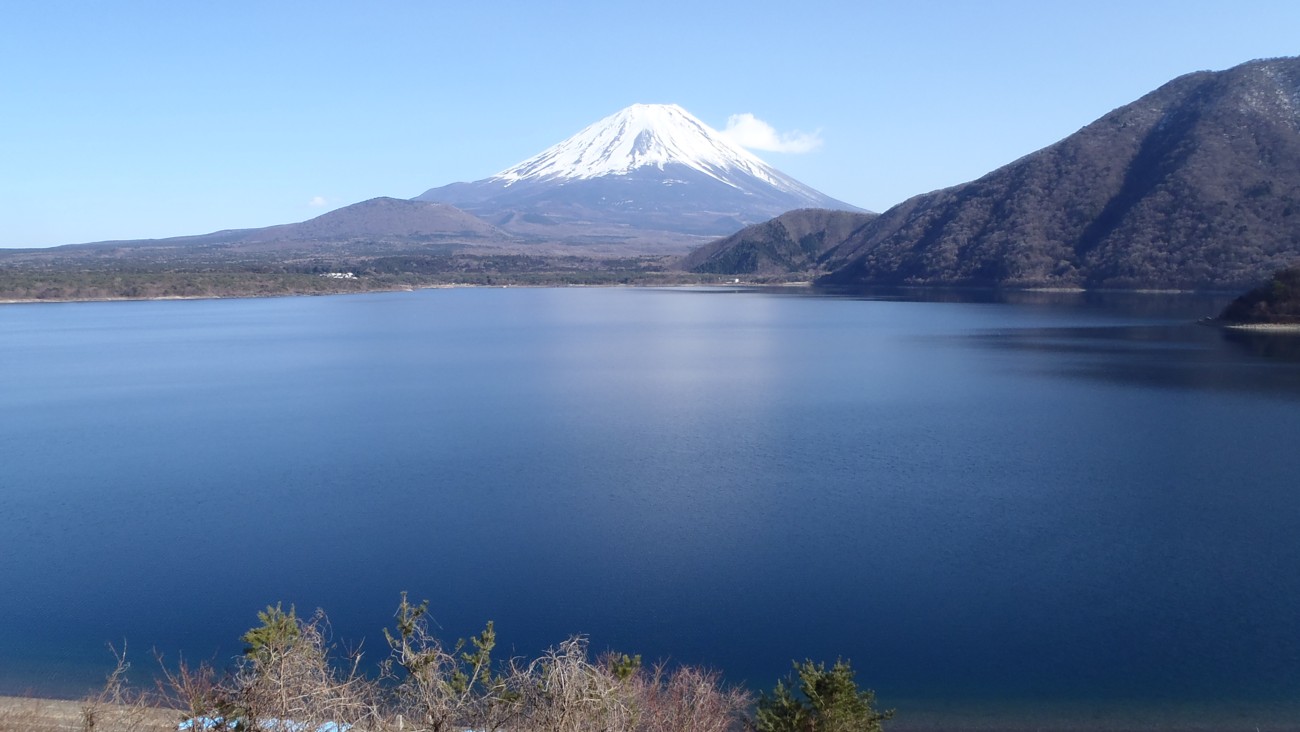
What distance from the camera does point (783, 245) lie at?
64.7 meters

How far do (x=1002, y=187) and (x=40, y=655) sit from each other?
44.1 m

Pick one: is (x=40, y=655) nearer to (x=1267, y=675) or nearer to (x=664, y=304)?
(x=1267, y=675)

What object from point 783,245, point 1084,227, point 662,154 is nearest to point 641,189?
point 662,154

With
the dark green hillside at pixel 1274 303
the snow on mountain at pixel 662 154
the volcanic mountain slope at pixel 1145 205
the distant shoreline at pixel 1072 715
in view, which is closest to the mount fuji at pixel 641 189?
the snow on mountain at pixel 662 154

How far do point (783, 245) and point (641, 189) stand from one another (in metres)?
63.4

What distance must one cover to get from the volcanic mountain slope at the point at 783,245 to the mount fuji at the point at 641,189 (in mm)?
36370

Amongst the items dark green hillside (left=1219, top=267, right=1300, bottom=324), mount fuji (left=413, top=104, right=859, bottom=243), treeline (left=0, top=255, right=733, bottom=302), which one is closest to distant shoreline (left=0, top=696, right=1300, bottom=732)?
dark green hillside (left=1219, top=267, right=1300, bottom=324)

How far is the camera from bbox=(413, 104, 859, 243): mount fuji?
4478 inches

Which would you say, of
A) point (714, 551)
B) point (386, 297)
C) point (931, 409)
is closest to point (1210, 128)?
point (931, 409)

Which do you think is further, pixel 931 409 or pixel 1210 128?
pixel 1210 128

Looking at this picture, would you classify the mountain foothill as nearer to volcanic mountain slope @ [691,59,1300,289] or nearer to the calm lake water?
volcanic mountain slope @ [691,59,1300,289]

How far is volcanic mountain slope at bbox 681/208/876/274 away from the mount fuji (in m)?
36.4

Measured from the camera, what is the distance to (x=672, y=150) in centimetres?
13575

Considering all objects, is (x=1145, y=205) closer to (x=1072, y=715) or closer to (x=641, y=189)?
(x=1072, y=715)
